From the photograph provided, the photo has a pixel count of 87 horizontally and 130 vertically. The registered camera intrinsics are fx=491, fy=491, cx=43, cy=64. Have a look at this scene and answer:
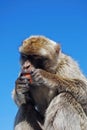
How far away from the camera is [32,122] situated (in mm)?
12008

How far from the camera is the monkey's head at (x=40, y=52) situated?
464 inches

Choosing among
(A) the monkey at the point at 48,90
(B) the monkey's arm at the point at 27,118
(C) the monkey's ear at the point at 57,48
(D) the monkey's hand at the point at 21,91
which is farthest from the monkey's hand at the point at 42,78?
(C) the monkey's ear at the point at 57,48

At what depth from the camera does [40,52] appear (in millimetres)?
11852

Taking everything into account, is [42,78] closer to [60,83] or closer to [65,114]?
[60,83]

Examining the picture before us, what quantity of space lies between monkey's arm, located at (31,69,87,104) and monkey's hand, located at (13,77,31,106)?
0.77 ft

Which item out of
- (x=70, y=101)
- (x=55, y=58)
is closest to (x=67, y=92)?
(x=70, y=101)

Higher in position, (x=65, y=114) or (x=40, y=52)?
(x=40, y=52)

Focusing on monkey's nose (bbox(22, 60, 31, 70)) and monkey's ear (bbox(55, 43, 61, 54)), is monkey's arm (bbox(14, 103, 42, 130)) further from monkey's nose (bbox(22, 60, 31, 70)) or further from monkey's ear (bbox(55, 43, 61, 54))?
monkey's ear (bbox(55, 43, 61, 54))

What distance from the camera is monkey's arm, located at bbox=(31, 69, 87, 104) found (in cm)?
1139

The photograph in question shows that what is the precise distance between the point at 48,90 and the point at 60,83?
0.49 m

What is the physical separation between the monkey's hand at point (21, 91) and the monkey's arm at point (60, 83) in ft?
0.77

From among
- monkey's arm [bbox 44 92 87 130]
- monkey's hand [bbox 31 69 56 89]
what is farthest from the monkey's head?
monkey's arm [bbox 44 92 87 130]

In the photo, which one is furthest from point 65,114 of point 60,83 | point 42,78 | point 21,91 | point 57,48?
point 57,48

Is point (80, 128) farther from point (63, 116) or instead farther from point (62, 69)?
point (62, 69)
